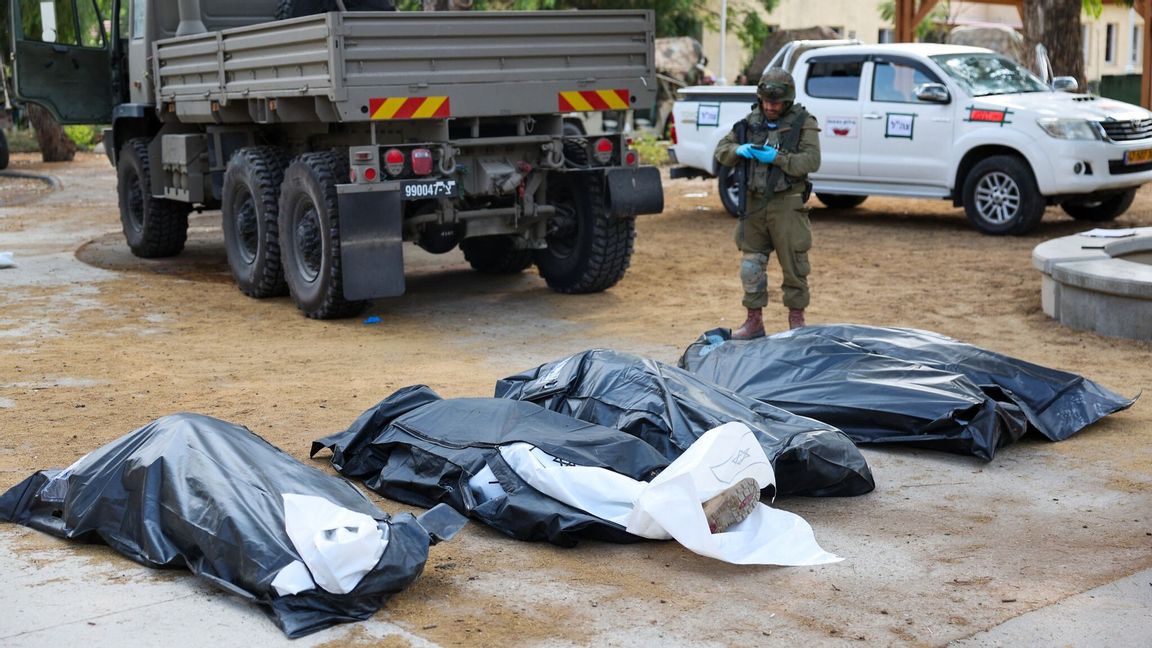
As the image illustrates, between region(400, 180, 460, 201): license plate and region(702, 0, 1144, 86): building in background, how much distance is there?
29.6m

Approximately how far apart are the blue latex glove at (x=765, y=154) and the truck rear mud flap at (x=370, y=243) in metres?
2.33

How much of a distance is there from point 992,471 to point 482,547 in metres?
2.30

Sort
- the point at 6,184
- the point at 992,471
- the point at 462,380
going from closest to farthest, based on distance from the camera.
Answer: the point at 992,471 → the point at 462,380 → the point at 6,184

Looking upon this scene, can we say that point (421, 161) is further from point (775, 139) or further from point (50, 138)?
point (50, 138)

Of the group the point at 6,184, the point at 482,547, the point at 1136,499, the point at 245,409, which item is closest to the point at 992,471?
the point at 1136,499

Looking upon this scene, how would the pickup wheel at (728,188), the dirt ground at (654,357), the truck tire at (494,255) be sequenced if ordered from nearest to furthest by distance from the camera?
the dirt ground at (654,357)
the truck tire at (494,255)
the pickup wheel at (728,188)

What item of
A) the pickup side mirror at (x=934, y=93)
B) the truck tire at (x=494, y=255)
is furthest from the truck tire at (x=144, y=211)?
the pickup side mirror at (x=934, y=93)

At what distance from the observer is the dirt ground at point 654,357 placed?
4098 mm

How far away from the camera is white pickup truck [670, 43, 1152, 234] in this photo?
12.3m

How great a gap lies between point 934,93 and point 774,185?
5.63 m

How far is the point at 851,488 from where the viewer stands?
17.3ft

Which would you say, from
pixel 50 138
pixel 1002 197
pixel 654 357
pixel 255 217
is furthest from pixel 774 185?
pixel 50 138

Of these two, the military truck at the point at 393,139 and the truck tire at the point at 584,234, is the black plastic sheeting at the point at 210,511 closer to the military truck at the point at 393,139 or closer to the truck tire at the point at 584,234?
the military truck at the point at 393,139

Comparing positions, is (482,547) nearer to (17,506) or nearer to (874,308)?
(17,506)
